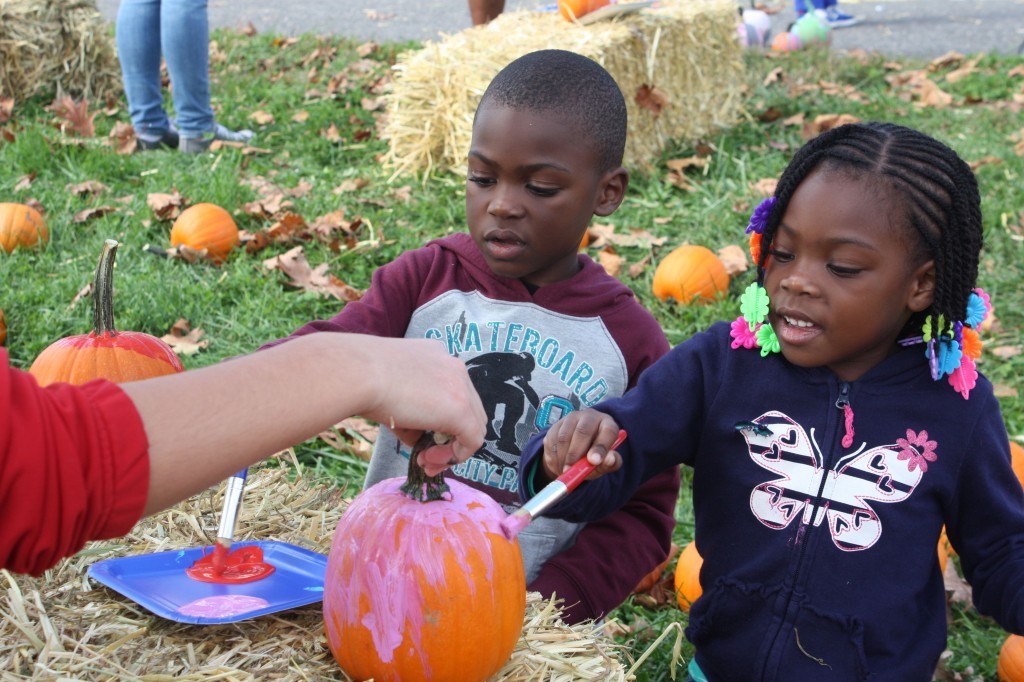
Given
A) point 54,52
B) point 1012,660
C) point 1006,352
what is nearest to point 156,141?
point 54,52

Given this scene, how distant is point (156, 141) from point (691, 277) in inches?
149

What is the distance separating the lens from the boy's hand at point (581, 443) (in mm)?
2180

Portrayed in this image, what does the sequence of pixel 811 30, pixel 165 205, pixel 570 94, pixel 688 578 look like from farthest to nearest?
pixel 811 30
pixel 165 205
pixel 688 578
pixel 570 94

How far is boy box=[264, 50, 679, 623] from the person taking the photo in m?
2.80

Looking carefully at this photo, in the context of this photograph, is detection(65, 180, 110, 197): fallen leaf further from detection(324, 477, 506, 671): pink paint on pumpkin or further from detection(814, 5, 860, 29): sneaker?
detection(814, 5, 860, 29): sneaker

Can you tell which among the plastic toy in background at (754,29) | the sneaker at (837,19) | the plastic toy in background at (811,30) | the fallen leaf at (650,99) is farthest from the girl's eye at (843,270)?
the sneaker at (837,19)

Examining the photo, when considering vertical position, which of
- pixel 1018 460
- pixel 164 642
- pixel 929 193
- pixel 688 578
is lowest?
pixel 688 578

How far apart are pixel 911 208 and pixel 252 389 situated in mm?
1458

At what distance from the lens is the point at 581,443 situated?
2.20 metres

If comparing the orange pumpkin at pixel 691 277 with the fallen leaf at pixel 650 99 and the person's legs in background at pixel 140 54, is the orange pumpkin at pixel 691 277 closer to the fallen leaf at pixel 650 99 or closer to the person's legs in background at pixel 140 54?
the fallen leaf at pixel 650 99

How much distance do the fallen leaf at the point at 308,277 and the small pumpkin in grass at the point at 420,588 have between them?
2.88 metres

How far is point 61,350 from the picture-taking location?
2.80 meters

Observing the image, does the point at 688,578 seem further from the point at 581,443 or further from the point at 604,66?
the point at 604,66

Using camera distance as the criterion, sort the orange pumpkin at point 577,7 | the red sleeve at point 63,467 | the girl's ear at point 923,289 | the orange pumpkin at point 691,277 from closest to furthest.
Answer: the red sleeve at point 63,467 < the girl's ear at point 923,289 < the orange pumpkin at point 691,277 < the orange pumpkin at point 577,7
